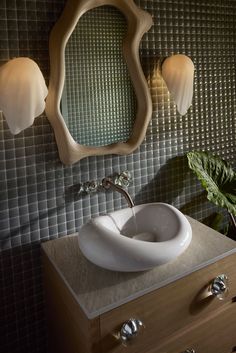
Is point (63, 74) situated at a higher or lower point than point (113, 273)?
higher

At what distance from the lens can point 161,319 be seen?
3.49 ft

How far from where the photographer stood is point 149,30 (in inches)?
58.2

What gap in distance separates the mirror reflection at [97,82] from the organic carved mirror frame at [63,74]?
3 centimetres

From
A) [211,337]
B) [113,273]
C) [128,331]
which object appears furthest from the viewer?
[211,337]

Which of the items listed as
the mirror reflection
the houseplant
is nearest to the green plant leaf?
the houseplant

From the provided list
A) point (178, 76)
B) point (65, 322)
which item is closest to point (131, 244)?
point (65, 322)

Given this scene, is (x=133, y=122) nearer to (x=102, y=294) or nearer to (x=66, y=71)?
(x=66, y=71)

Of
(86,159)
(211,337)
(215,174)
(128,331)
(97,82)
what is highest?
(97,82)

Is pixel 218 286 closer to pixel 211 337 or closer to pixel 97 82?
pixel 211 337

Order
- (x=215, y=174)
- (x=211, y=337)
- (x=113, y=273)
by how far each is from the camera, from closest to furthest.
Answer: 1. (x=113, y=273)
2. (x=211, y=337)
3. (x=215, y=174)

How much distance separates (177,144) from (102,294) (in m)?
0.91

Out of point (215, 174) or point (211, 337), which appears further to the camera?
point (215, 174)

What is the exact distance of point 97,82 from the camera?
53.1 inches

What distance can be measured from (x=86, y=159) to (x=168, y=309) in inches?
26.2
